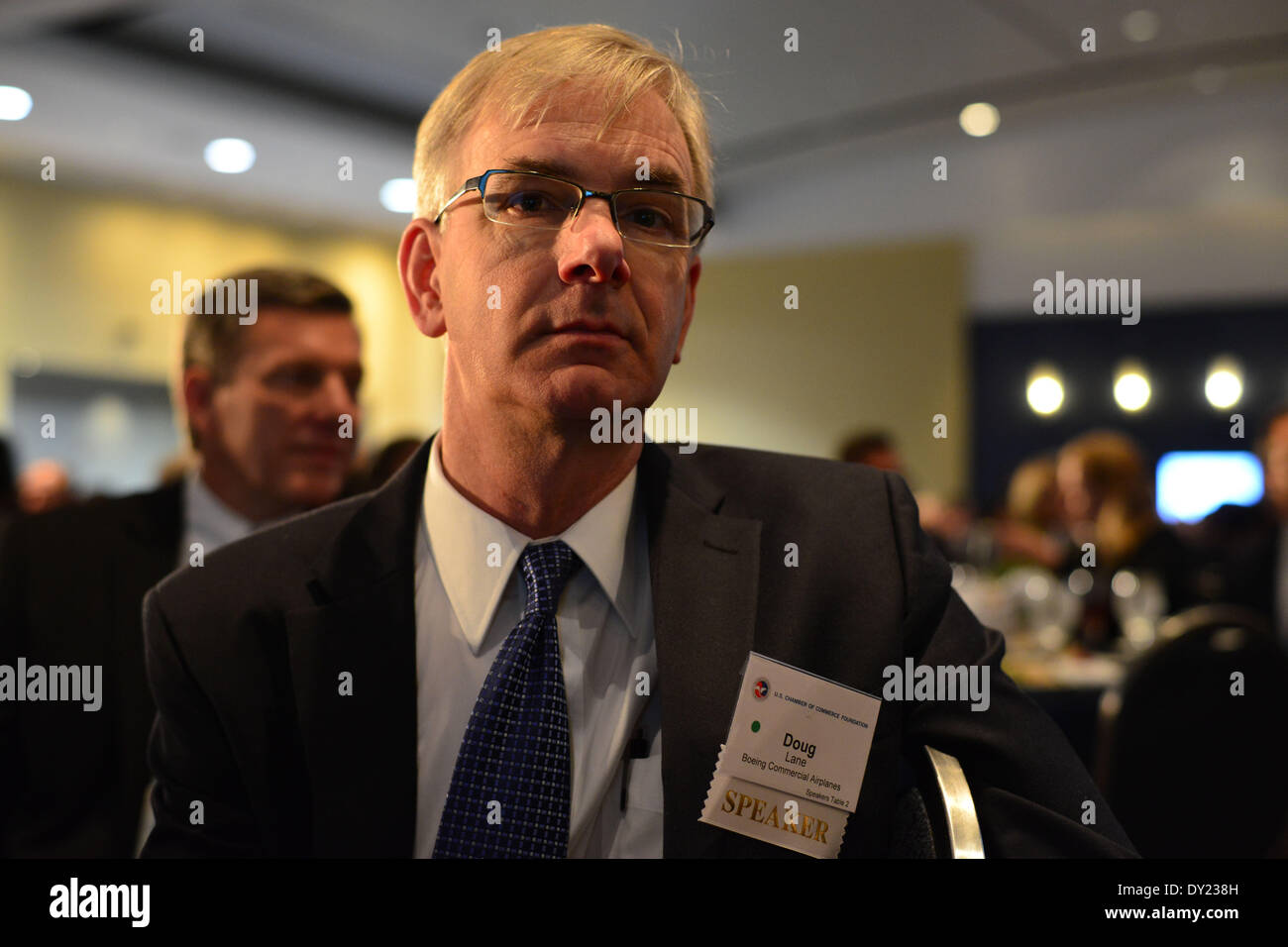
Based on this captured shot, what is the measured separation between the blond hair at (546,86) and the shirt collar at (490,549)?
0.39m

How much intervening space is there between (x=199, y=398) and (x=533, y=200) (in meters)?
1.07

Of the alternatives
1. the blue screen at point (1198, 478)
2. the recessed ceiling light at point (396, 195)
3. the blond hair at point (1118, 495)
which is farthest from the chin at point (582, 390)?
the blue screen at point (1198, 478)

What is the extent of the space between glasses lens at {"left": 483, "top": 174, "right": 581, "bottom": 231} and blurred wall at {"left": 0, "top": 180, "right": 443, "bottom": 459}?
551cm

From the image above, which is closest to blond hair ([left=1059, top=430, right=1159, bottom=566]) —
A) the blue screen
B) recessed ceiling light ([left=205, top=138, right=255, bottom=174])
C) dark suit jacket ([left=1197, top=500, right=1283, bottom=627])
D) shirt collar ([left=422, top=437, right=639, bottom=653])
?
dark suit jacket ([left=1197, top=500, right=1283, bottom=627])

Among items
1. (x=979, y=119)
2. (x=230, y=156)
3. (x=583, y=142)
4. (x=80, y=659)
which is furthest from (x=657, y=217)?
(x=230, y=156)

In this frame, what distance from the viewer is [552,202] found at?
1.25 metres

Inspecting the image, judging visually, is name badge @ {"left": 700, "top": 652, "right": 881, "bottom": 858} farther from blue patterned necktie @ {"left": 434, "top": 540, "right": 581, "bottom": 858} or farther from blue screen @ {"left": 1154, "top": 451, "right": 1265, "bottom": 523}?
blue screen @ {"left": 1154, "top": 451, "right": 1265, "bottom": 523}

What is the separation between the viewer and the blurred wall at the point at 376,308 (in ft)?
21.8

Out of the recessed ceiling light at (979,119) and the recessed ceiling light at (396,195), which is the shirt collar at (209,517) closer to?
the recessed ceiling light at (979,119)

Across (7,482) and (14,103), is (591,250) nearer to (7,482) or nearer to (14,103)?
(7,482)

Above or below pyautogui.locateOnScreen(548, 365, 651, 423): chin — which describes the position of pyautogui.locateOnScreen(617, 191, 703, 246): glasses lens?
above

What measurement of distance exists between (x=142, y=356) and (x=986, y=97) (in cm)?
582

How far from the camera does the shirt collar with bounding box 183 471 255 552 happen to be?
6.45 feet
